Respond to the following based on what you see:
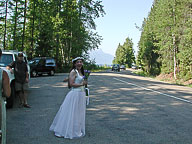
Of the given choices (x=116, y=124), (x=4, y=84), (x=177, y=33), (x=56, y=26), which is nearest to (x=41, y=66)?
(x=56, y=26)

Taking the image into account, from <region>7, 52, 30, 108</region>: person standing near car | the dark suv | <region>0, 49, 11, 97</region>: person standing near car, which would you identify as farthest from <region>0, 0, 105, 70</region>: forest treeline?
<region>0, 49, 11, 97</region>: person standing near car

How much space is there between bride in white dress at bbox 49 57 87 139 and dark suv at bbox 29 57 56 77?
2021 centimetres

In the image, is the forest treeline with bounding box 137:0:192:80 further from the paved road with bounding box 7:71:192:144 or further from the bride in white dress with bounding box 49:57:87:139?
the bride in white dress with bounding box 49:57:87:139

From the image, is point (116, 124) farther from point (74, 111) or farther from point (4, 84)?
point (4, 84)

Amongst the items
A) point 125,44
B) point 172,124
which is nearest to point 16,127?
point 172,124

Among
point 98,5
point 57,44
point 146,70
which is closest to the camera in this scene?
point 57,44

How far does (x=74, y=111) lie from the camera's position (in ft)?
16.9

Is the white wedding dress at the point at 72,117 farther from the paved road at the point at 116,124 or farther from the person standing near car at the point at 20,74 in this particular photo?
the person standing near car at the point at 20,74

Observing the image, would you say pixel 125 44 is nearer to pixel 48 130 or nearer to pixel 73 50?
pixel 73 50

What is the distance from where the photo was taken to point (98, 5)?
137ft

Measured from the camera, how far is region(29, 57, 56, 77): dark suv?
24.8m

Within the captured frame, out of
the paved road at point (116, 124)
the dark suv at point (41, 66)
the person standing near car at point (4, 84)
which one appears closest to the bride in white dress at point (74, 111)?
the paved road at point (116, 124)

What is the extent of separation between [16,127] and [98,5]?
38.4 meters

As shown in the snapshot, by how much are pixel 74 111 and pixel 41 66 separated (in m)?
21.3
